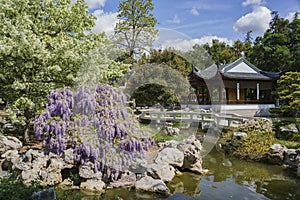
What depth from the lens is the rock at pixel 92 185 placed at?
544cm

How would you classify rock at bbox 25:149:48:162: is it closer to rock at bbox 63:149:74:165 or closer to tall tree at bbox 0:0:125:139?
rock at bbox 63:149:74:165

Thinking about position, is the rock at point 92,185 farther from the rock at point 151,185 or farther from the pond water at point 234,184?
the rock at point 151,185

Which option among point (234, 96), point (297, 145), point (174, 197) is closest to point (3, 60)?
point (174, 197)

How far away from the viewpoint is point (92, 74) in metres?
8.19

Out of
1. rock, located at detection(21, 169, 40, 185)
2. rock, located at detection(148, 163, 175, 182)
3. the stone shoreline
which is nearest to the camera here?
rock, located at detection(21, 169, 40, 185)

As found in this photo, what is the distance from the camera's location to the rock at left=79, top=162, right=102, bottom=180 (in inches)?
222

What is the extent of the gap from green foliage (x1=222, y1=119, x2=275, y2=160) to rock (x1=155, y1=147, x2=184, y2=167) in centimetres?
267

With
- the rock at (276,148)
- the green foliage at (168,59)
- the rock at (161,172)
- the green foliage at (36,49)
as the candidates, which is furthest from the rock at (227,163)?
the green foliage at (168,59)

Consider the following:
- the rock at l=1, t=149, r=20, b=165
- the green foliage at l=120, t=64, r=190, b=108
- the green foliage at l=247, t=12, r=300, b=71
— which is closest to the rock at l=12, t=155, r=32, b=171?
the rock at l=1, t=149, r=20, b=165

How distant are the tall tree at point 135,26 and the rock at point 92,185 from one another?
16031 mm

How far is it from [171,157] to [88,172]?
84.6 inches

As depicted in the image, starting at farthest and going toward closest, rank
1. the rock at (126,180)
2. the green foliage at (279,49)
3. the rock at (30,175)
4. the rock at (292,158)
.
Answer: the green foliage at (279,49) < the rock at (292,158) < the rock at (126,180) < the rock at (30,175)

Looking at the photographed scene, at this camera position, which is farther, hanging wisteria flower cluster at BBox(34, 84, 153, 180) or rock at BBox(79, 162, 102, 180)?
hanging wisteria flower cluster at BBox(34, 84, 153, 180)

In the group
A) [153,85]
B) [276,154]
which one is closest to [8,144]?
[276,154]
